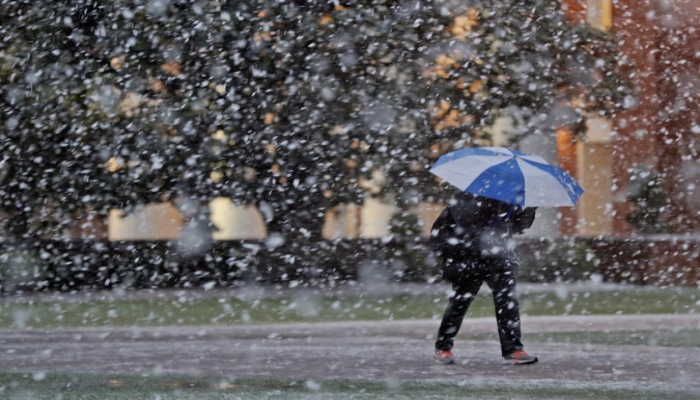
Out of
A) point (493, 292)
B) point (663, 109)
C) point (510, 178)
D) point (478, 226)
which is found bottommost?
point (493, 292)

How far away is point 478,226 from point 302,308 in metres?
6.83

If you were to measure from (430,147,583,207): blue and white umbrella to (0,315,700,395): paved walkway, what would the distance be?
119 cm

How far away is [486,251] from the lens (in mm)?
8828

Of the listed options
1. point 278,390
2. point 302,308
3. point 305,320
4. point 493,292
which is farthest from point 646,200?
point 278,390

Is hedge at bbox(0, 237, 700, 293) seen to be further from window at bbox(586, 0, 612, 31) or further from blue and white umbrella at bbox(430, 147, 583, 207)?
blue and white umbrella at bbox(430, 147, 583, 207)

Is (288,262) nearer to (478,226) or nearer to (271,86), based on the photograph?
(271,86)

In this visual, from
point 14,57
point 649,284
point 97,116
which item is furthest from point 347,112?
point 649,284

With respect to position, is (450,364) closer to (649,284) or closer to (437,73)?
(437,73)

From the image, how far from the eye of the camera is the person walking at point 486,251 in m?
8.83

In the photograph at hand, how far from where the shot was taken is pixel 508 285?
8.98 metres

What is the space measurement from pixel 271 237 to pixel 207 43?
3.84 metres

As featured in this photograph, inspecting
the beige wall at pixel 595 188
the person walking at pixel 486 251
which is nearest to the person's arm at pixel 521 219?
the person walking at pixel 486 251

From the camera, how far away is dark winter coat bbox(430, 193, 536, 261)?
8.80 meters

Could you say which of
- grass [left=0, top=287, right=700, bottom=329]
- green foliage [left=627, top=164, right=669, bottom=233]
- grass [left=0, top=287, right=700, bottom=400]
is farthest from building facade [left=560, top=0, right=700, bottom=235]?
grass [left=0, top=287, right=700, bottom=329]
